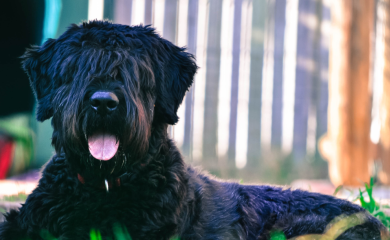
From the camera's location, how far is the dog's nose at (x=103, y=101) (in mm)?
2133

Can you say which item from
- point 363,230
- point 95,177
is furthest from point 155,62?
point 363,230

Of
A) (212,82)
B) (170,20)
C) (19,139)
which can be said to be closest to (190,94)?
(212,82)

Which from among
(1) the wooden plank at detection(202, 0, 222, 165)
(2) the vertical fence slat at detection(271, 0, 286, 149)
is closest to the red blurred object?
(1) the wooden plank at detection(202, 0, 222, 165)

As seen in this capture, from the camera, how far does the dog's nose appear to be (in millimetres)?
2133

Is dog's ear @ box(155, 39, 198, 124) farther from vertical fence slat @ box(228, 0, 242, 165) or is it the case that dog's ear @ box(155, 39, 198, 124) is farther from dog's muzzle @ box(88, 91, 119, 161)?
vertical fence slat @ box(228, 0, 242, 165)

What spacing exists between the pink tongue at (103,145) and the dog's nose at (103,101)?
20cm

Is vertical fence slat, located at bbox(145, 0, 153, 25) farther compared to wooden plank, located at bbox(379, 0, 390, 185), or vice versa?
wooden plank, located at bbox(379, 0, 390, 185)

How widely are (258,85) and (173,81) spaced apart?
10.1 ft

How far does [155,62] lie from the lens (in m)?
2.67

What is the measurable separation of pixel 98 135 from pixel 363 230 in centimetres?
187

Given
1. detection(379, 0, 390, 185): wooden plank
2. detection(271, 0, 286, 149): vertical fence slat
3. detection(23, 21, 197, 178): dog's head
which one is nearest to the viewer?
detection(23, 21, 197, 178): dog's head

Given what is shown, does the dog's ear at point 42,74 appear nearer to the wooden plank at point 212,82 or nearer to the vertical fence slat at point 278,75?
the wooden plank at point 212,82

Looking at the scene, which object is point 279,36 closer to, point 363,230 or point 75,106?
point 363,230

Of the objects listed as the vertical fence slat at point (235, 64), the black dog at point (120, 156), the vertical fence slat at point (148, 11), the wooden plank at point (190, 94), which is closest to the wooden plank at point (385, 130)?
the vertical fence slat at point (235, 64)
